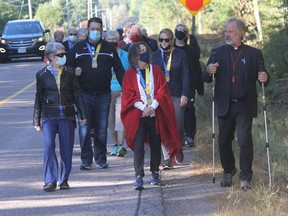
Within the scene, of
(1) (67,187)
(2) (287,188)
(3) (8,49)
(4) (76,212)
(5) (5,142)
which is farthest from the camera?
(3) (8,49)

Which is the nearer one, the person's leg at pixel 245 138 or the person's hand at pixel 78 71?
the person's leg at pixel 245 138

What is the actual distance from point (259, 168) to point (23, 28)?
29.0 metres

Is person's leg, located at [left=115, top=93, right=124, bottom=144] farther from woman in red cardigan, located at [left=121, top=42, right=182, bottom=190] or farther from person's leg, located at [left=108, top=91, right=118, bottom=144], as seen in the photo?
woman in red cardigan, located at [left=121, top=42, right=182, bottom=190]

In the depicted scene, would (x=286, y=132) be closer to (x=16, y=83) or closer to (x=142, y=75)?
(x=142, y=75)

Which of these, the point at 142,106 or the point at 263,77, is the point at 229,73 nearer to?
the point at 263,77

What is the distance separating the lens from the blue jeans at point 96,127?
10.9m

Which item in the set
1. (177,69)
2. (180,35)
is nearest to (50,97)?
(177,69)

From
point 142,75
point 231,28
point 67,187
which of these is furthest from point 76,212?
point 231,28

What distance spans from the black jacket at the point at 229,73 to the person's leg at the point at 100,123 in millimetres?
2342

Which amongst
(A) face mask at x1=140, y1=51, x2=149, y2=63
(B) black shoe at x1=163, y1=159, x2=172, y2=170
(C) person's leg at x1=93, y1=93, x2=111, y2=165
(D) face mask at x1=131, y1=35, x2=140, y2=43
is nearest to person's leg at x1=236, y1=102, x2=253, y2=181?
(A) face mask at x1=140, y1=51, x2=149, y2=63

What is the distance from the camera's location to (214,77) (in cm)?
912

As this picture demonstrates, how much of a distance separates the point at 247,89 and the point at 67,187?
251cm

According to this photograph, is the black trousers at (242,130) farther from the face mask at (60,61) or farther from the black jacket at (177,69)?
the face mask at (60,61)

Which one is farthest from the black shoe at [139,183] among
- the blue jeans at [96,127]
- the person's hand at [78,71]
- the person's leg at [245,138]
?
the person's hand at [78,71]
